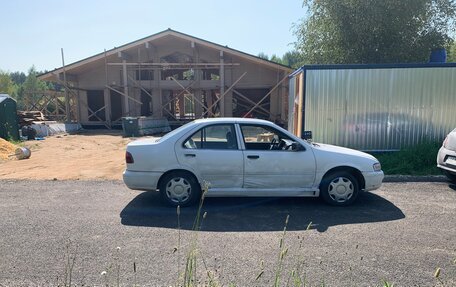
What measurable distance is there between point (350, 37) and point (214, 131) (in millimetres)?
15053

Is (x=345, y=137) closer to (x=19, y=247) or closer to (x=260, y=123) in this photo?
(x=260, y=123)

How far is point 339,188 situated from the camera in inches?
217

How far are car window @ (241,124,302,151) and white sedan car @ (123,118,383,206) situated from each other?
4 cm

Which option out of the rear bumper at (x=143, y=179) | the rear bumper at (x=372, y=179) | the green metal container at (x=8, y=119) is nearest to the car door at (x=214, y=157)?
the rear bumper at (x=143, y=179)

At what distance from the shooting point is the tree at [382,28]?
54.3ft

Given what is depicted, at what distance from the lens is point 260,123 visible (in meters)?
5.69

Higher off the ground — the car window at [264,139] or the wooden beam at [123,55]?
the wooden beam at [123,55]

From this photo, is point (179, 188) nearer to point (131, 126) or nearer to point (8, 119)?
point (131, 126)

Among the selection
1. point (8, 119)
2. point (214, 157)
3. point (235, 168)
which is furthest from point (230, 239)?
point (8, 119)

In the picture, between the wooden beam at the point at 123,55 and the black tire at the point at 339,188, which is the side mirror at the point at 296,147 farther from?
the wooden beam at the point at 123,55

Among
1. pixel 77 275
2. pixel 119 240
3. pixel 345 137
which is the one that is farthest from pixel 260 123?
pixel 345 137

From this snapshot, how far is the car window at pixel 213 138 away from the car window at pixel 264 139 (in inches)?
9.0

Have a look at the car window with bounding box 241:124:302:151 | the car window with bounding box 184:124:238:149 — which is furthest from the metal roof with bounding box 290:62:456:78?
the car window with bounding box 184:124:238:149

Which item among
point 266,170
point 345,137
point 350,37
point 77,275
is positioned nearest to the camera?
point 77,275
